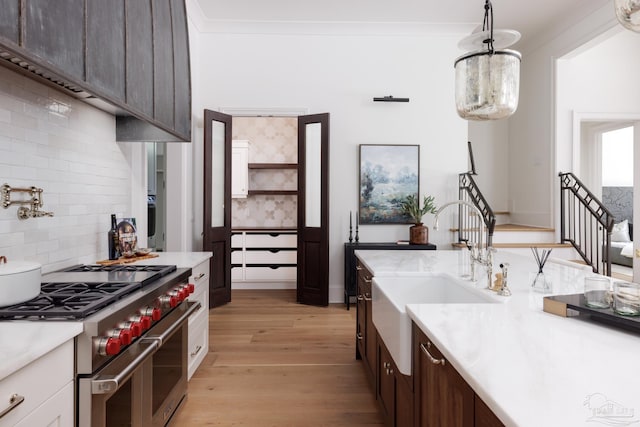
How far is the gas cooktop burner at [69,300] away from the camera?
3.86 feet

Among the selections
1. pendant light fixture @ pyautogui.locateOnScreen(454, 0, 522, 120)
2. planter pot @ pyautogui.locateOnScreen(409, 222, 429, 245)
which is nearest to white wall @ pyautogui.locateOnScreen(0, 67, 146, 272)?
pendant light fixture @ pyautogui.locateOnScreen(454, 0, 522, 120)

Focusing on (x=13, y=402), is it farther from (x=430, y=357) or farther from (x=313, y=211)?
(x=313, y=211)

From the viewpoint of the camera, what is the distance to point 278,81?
487 centimetres

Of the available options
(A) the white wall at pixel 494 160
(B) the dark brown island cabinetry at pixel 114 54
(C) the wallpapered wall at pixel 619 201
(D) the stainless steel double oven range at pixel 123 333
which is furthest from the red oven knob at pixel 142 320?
(C) the wallpapered wall at pixel 619 201

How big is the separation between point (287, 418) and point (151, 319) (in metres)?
1.12

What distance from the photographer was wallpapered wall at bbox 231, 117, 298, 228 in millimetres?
6156

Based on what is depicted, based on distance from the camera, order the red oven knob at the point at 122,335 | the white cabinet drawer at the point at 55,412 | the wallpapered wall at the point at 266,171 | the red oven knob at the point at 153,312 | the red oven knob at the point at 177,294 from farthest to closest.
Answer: the wallpapered wall at the point at 266,171, the red oven knob at the point at 177,294, the red oven knob at the point at 153,312, the red oven knob at the point at 122,335, the white cabinet drawer at the point at 55,412

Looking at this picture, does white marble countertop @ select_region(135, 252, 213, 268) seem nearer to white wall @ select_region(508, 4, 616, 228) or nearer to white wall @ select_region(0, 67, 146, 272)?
white wall @ select_region(0, 67, 146, 272)

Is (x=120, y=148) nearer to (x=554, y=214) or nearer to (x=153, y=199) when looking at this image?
(x=153, y=199)

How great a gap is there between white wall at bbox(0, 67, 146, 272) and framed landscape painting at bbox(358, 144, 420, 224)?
9.75ft

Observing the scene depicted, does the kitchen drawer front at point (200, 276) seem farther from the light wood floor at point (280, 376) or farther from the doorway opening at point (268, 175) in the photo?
the doorway opening at point (268, 175)

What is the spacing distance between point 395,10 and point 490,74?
3387 millimetres

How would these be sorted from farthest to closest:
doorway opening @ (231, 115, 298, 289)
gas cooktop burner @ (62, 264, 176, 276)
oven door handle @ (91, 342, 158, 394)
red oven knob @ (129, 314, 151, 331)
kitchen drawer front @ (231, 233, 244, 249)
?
doorway opening @ (231, 115, 298, 289) < kitchen drawer front @ (231, 233, 244, 249) < gas cooktop burner @ (62, 264, 176, 276) < red oven knob @ (129, 314, 151, 331) < oven door handle @ (91, 342, 158, 394)

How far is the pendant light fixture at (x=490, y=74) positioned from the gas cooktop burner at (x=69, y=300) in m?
1.75
